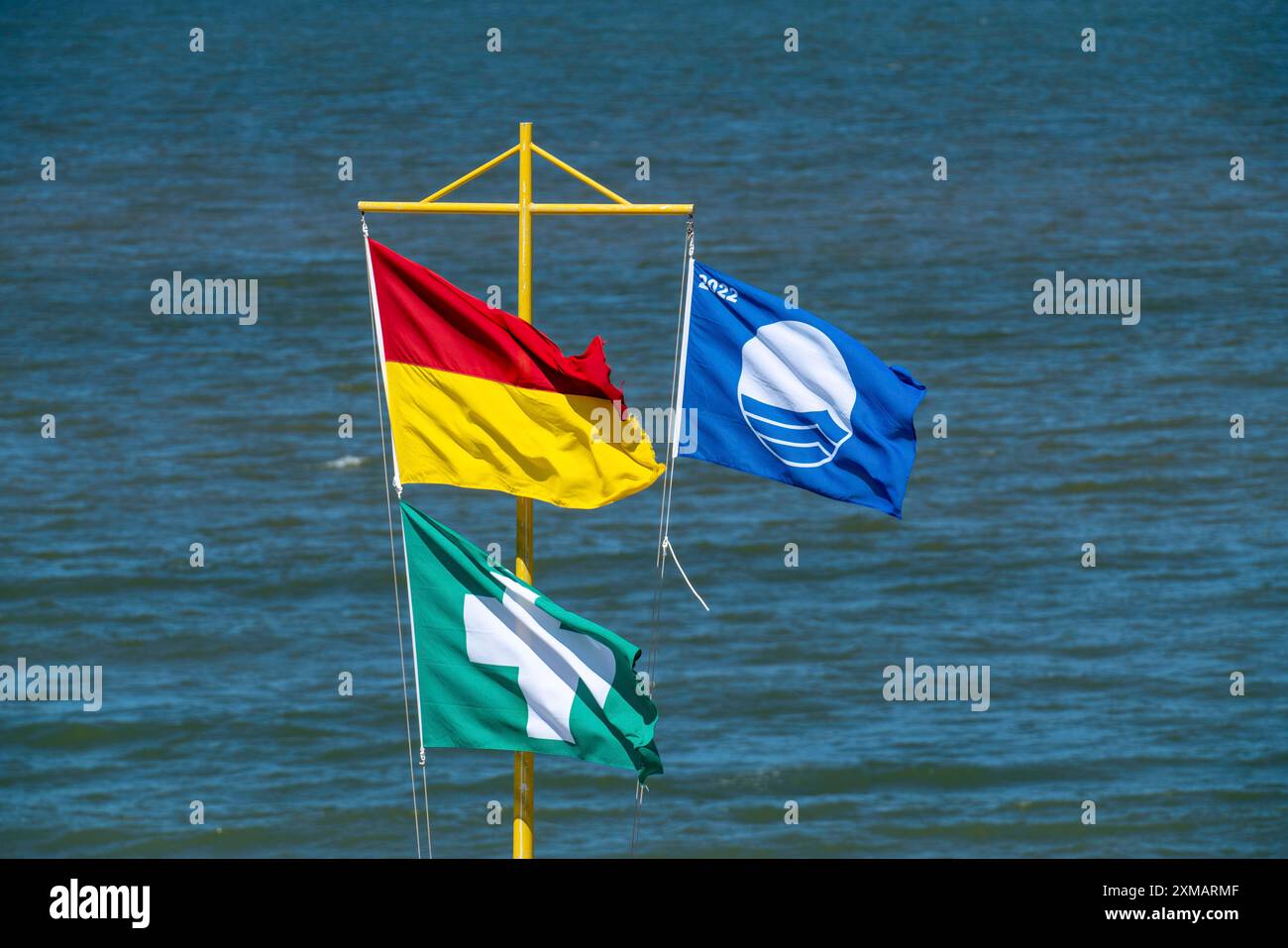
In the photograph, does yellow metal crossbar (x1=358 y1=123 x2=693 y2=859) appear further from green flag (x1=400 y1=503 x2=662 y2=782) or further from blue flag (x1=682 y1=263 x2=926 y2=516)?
blue flag (x1=682 y1=263 x2=926 y2=516)

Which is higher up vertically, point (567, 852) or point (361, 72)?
point (361, 72)

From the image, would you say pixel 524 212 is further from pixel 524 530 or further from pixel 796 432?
pixel 796 432

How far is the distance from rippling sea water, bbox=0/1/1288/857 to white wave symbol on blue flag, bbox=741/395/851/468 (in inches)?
941

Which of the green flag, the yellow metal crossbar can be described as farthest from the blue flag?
the green flag

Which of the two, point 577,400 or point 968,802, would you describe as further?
point 968,802

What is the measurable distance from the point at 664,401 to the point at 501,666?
43482 mm

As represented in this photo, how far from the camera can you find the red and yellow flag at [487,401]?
20.8 meters

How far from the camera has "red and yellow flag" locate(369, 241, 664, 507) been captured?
20797mm

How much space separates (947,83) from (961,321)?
13.0 m

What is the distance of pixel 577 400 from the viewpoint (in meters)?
21.0

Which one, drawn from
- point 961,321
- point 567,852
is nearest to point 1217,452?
point 961,321

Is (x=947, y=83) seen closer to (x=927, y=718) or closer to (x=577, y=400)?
(x=927, y=718)

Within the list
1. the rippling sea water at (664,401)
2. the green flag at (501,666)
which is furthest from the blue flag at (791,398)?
the rippling sea water at (664,401)

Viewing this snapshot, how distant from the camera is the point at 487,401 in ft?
68.5
